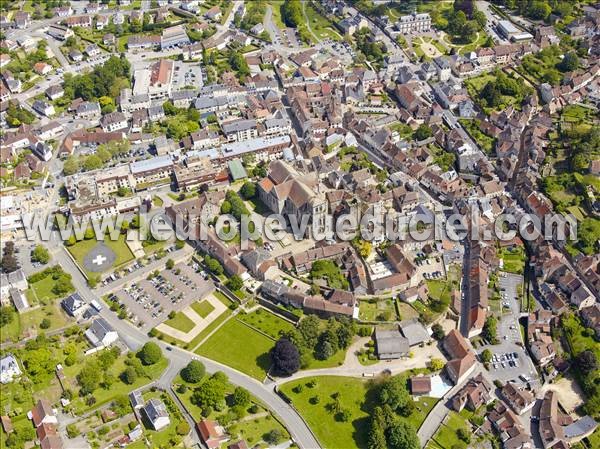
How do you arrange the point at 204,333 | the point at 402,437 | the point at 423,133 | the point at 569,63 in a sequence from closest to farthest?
the point at 402,437 < the point at 204,333 < the point at 423,133 < the point at 569,63

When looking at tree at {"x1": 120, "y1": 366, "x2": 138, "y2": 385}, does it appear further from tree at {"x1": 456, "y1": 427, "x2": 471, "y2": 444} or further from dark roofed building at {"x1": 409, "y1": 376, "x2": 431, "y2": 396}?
tree at {"x1": 456, "y1": 427, "x2": 471, "y2": 444}

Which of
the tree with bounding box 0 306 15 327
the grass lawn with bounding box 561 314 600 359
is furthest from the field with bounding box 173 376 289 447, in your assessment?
the grass lawn with bounding box 561 314 600 359

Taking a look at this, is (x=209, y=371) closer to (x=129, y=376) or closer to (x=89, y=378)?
(x=129, y=376)

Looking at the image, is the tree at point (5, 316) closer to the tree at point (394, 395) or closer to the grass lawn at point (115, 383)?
the grass lawn at point (115, 383)

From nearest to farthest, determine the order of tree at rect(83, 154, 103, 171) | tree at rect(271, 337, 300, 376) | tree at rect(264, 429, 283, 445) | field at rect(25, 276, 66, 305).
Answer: tree at rect(264, 429, 283, 445) → tree at rect(271, 337, 300, 376) → field at rect(25, 276, 66, 305) → tree at rect(83, 154, 103, 171)

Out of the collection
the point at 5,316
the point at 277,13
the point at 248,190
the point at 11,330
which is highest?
the point at 277,13

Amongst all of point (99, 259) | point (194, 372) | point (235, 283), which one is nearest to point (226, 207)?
point (235, 283)

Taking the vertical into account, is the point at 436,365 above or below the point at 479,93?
below
